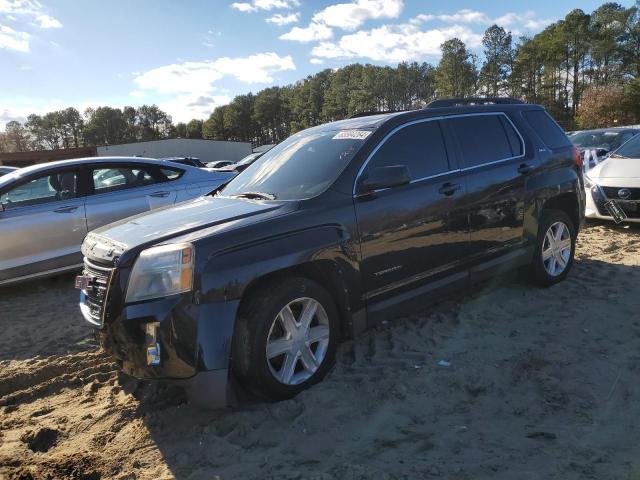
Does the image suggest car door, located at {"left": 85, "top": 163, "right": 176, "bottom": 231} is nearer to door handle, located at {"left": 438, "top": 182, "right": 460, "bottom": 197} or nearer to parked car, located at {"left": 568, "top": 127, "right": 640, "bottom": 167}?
door handle, located at {"left": 438, "top": 182, "right": 460, "bottom": 197}

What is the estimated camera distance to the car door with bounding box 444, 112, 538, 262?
4453 millimetres

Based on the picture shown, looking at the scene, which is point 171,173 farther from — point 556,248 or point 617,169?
point 617,169

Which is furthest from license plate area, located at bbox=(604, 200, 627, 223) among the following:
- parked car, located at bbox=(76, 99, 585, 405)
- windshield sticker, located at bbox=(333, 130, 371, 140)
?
windshield sticker, located at bbox=(333, 130, 371, 140)

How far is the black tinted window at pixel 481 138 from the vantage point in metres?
4.53

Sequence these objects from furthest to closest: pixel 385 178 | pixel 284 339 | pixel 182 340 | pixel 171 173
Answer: pixel 171 173, pixel 385 178, pixel 284 339, pixel 182 340

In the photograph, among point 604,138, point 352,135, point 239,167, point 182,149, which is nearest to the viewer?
point 352,135

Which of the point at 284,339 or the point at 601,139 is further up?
the point at 601,139

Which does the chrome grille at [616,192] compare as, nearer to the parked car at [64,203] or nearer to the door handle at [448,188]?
the door handle at [448,188]

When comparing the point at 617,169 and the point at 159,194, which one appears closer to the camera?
the point at 159,194

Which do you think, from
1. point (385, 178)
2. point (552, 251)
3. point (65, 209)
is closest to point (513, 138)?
point (552, 251)

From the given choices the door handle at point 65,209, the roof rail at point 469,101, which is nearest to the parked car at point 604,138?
the roof rail at point 469,101

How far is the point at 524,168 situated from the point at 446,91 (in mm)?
75606

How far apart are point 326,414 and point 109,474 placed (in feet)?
4.15

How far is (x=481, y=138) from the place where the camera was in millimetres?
4727
